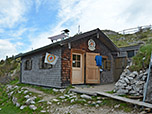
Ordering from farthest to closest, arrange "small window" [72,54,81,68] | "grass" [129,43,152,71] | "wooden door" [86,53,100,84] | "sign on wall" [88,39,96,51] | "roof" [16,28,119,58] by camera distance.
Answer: "sign on wall" [88,39,96,51] → "wooden door" [86,53,100,84] → "small window" [72,54,81,68] → "roof" [16,28,119,58] → "grass" [129,43,152,71]

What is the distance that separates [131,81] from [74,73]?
3.61m

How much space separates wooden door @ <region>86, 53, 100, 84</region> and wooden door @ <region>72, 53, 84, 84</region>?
1.21ft

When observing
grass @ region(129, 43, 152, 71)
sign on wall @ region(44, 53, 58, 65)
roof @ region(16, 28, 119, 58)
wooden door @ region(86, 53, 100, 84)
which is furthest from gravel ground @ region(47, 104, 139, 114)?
wooden door @ region(86, 53, 100, 84)

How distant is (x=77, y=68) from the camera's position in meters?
8.18

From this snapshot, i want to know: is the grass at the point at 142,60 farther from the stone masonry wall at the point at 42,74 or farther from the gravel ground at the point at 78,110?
the stone masonry wall at the point at 42,74

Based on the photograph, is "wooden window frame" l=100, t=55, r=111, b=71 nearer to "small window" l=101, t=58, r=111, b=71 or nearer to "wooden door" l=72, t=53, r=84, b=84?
"small window" l=101, t=58, r=111, b=71

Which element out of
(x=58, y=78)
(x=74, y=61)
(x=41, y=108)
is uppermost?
(x=74, y=61)

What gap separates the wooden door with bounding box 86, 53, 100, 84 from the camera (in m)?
8.44

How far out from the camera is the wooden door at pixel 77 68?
7.97 metres

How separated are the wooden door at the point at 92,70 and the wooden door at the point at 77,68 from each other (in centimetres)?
37

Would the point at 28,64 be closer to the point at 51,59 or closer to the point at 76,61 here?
the point at 51,59

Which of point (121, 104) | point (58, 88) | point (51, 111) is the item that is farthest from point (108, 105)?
point (58, 88)

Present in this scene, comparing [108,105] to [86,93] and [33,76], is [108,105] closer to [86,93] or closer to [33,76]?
[86,93]

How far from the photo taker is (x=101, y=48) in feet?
31.6
